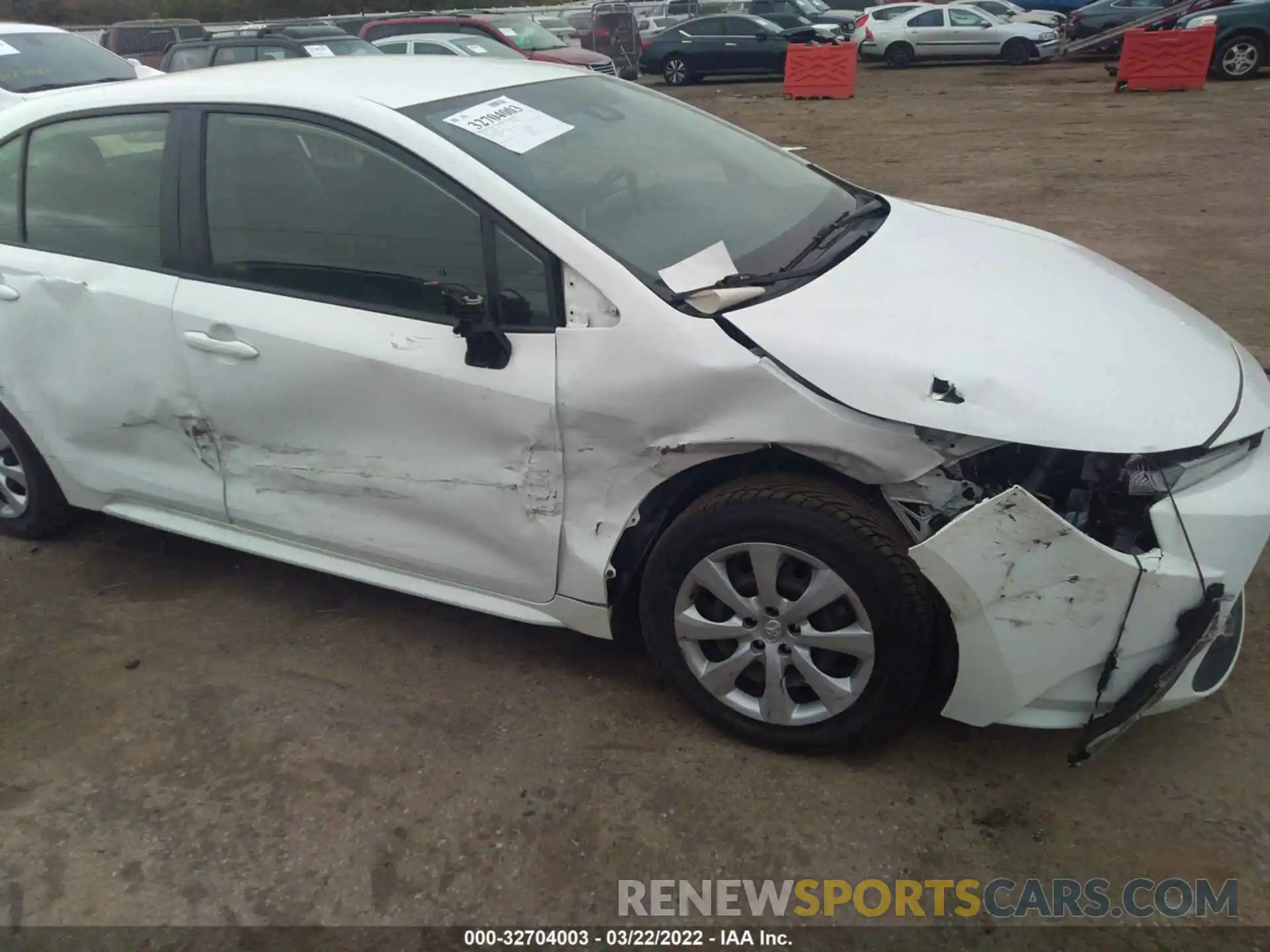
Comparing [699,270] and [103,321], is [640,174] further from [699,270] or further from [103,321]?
[103,321]

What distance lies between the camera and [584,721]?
2.67 m

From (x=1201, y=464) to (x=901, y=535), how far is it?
0.68 metres

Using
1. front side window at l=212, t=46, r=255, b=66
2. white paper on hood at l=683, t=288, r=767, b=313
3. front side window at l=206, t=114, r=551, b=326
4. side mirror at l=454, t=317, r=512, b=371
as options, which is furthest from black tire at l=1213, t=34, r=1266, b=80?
side mirror at l=454, t=317, r=512, b=371

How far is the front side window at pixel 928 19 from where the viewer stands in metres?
20.7

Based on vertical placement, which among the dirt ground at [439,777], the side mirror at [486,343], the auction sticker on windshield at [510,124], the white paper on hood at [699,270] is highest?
the auction sticker on windshield at [510,124]

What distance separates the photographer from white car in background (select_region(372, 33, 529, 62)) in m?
14.3

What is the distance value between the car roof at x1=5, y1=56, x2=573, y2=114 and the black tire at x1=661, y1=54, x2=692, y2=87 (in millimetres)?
17955

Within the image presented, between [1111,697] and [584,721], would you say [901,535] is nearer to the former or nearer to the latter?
[1111,697]

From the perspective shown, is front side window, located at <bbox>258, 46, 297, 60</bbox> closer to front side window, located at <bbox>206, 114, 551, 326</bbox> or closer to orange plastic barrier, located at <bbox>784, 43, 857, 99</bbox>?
orange plastic barrier, located at <bbox>784, 43, 857, 99</bbox>

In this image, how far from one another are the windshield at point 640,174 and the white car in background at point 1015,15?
20765 mm

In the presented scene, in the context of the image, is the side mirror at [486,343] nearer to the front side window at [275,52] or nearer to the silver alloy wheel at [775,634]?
the silver alloy wheel at [775,634]

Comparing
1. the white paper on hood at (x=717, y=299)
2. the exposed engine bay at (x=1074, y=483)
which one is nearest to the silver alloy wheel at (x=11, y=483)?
the white paper on hood at (x=717, y=299)

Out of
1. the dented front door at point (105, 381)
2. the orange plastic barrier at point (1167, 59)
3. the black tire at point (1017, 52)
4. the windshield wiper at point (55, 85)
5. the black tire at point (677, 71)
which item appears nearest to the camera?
the dented front door at point (105, 381)

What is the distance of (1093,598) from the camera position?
209cm
